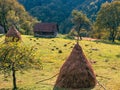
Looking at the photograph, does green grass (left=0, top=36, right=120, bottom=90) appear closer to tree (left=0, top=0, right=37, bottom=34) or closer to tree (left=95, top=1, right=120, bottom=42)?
tree (left=95, top=1, right=120, bottom=42)

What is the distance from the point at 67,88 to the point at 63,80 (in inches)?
45.1

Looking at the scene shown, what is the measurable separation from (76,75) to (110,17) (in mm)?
61017

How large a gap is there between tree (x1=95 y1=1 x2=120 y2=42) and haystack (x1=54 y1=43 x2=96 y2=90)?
58.9 meters

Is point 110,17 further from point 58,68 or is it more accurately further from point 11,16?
point 58,68

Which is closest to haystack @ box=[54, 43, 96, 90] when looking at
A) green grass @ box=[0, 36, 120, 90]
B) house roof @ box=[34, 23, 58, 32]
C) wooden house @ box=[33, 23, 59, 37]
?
green grass @ box=[0, 36, 120, 90]

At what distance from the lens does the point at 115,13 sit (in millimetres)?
89938

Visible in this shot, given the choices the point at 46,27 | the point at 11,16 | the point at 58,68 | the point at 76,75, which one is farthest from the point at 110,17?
the point at 76,75

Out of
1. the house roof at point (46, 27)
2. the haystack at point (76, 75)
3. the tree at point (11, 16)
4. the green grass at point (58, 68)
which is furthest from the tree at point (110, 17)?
the haystack at point (76, 75)

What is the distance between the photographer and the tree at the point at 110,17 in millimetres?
89931

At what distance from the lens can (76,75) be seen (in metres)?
32.7

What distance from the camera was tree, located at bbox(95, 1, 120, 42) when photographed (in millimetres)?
89931

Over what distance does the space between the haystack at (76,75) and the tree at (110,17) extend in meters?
58.9

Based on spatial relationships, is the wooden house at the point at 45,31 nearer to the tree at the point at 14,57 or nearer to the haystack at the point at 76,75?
the tree at the point at 14,57

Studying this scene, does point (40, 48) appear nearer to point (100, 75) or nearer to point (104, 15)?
point (100, 75)
